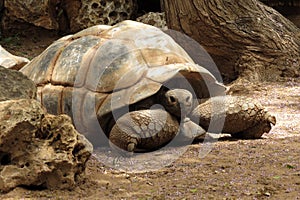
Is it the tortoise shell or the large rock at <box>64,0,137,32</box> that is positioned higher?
the tortoise shell

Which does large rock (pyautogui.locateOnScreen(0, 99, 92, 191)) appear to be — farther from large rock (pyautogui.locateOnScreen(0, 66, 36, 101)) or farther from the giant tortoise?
the giant tortoise

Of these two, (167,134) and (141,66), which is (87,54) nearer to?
(141,66)

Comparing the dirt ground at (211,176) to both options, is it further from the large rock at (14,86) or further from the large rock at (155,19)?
the large rock at (155,19)

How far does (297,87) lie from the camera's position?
622 centimetres

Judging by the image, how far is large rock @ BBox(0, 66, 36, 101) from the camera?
2836 millimetres

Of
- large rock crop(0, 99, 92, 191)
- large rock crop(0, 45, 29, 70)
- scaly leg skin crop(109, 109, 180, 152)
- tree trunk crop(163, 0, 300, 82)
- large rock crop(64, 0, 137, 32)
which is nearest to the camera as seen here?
large rock crop(0, 99, 92, 191)

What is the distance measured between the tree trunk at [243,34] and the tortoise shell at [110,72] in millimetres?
2515

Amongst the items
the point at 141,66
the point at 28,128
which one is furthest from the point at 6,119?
the point at 141,66

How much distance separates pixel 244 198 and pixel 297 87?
3.99 metres

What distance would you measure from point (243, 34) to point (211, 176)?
13.2 ft

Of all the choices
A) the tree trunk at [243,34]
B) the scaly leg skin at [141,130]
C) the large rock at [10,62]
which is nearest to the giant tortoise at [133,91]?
the scaly leg skin at [141,130]

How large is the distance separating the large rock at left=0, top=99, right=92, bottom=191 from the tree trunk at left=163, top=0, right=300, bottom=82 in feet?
13.8

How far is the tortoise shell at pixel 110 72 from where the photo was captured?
3.62 meters

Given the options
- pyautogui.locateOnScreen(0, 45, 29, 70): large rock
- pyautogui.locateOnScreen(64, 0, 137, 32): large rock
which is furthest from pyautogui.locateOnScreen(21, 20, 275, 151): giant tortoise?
pyautogui.locateOnScreen(64, 0, 137, 32): large rock
